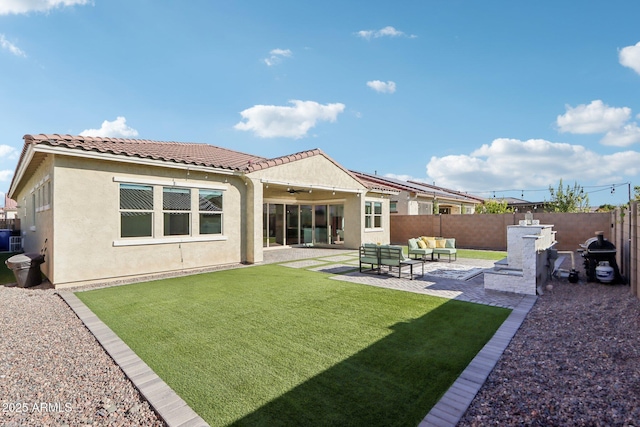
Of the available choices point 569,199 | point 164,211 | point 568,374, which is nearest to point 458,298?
point 568,374

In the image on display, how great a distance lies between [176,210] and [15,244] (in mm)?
18528

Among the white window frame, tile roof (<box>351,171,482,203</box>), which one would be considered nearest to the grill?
the white window frame

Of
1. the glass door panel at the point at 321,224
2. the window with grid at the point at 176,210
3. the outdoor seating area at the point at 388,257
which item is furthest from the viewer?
the glass door panel at the point at 321,224

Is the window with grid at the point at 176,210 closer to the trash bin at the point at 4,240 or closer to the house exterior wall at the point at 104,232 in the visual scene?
the house exterior wall at the point at 104,232

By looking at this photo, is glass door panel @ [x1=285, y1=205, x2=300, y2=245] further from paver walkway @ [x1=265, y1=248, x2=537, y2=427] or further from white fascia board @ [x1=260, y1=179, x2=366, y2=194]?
paver walkway @ [x1=265, y1=248, x2=537, y2=427]

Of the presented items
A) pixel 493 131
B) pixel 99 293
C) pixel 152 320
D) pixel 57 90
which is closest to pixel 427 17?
pixel 493 131

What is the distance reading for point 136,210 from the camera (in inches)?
406

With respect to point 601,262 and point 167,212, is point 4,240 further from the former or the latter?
point 601,262

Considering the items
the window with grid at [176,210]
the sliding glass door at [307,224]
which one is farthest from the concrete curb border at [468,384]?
the sliding glass door at [307,224]

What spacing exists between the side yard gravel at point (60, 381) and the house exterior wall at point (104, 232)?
3042 mm

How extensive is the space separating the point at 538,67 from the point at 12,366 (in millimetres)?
19084

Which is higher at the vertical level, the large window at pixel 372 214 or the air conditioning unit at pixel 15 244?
the large window at pixel 372 214

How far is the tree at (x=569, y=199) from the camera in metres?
28.8

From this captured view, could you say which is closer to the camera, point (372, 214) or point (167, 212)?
point (167, 212)
